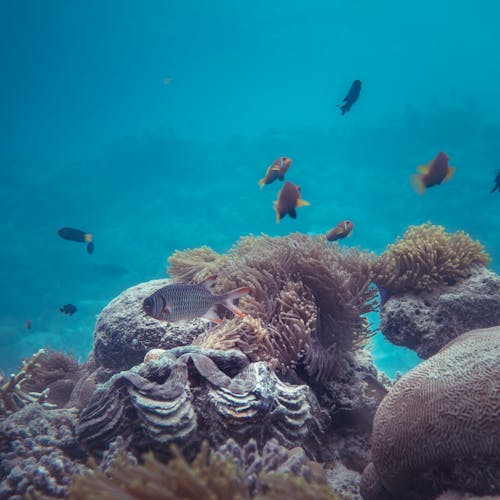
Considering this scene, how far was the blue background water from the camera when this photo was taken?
35625 mm

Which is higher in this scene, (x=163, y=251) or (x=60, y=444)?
(x=163, y=251)

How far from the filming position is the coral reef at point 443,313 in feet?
14.4

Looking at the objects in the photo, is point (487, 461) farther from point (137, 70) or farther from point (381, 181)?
point (137, 70)

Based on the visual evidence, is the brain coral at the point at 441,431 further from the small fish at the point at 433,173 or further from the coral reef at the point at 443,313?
the small fish at the point at 433,173

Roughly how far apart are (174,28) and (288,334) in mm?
92520

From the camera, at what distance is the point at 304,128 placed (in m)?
58.1

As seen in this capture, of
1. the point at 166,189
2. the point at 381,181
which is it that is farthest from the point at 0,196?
the point at 381,181

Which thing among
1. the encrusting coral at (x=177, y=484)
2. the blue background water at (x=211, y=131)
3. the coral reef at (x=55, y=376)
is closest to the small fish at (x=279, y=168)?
the coral reef at (x=55, y=376)

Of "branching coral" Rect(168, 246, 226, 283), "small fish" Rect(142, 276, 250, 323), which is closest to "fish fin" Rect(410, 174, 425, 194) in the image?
"branching coral" Rect(168, 246, 226, 283)

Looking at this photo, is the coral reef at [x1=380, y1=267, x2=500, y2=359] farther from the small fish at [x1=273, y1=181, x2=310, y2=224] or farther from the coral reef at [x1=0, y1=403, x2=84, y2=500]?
the coral reef at [x1=0, y1=403, x2=84, y2=500]

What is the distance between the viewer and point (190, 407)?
8.05ft

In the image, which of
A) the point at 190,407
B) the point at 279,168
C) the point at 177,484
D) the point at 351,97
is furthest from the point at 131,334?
the point at 351,97

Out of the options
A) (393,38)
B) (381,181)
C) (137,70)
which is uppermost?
(137,70)

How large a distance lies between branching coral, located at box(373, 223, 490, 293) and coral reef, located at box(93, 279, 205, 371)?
2.49 meters
